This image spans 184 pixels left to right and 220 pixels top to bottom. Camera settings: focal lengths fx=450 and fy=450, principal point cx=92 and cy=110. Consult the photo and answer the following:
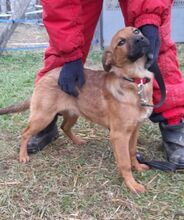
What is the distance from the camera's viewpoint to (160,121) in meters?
3.72

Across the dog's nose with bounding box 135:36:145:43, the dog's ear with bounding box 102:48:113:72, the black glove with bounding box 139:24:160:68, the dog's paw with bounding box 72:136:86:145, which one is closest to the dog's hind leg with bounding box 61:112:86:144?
the dog's paw with bounding box 72:136:86:145

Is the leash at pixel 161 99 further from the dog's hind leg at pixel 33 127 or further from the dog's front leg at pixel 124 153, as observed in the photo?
the dog's hind leg at pixel 33 127

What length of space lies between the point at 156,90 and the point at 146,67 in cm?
55

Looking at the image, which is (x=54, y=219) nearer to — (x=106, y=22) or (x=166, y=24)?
(x=166, y=24)

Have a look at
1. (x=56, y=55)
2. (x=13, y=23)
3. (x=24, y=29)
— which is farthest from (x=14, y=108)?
(x=24, y=29)

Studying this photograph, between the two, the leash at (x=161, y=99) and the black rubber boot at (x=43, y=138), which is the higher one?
Result: the leash at (x=161, y=99)

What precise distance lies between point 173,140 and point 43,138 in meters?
1.11

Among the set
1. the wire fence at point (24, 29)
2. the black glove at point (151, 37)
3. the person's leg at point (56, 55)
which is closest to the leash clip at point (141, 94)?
the black glove at point (151, 37)

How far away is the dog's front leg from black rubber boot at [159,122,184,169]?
0.51 meters

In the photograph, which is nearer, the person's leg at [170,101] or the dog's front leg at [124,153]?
the dog's front leg at [124,153]

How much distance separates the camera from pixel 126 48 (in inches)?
115

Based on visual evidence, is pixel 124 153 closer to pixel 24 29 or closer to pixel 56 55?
pixel 56 55

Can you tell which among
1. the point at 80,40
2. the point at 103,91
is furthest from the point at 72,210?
the point at 80,40

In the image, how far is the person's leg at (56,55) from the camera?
3.58m
